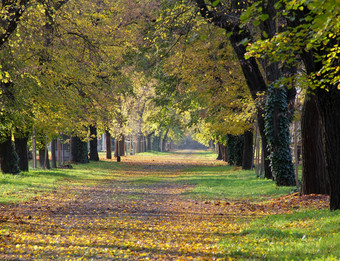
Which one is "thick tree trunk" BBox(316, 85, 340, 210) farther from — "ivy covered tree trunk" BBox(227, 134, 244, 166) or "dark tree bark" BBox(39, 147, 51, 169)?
"ivy covered tree trunk" BBox(227, 134, 244, 166)

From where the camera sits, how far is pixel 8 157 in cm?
2177

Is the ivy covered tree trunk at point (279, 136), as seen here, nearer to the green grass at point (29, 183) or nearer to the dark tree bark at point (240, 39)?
the dark tree bark at point (240, 39)

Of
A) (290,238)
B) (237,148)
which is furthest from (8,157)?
(237,148)

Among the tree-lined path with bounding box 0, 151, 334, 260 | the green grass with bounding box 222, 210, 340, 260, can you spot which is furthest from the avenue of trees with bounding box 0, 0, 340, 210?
the tree-lined path with bounding box 0, 151, 334, 260

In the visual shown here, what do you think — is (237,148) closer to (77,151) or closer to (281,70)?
(77,151)

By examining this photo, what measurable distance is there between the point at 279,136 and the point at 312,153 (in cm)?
417

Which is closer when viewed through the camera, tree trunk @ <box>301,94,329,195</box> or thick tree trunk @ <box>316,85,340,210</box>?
thick tree trunk @ <box>316,85,340,210</box>

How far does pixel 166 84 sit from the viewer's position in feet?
104

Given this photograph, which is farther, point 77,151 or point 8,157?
point 77,151

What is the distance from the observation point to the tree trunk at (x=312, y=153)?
44.8 feet

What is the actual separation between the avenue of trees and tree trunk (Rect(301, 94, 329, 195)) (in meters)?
0.03

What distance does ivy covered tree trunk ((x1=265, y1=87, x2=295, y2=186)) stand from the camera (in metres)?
17.9

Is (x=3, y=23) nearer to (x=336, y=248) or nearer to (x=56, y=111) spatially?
(x=56, y=111)

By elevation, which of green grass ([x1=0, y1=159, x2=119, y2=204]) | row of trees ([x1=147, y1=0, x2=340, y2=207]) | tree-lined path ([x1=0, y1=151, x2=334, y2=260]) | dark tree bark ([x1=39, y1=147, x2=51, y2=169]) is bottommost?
tree-lined path ([x1=0, y1=151, x2=334, y2=260])
